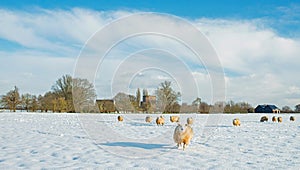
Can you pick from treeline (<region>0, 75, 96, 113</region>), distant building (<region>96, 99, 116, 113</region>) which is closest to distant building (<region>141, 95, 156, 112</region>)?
distant building (<region>96, 99, 116, 113</region>)

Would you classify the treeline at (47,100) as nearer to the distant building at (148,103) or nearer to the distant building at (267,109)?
the distant building at (148,103)

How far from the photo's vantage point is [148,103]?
43.8 metres

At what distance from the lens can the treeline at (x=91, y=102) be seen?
129 feet

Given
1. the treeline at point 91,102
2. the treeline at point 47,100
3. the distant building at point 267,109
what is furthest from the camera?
the distant building at point 267,109

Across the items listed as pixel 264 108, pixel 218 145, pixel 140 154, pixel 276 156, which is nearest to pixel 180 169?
pixel 140 154

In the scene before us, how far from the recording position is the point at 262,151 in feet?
Result: 30.3

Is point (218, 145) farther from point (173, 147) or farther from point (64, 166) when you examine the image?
point (64, 166)

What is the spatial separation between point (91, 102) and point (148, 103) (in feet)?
27.7

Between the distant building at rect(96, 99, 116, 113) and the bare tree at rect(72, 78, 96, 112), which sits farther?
the distant building at rect(96, 99, 116, 113)

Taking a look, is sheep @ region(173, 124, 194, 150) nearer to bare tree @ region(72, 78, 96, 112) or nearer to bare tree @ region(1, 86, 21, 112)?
bare tree @ region(72, 78, 96, 112)

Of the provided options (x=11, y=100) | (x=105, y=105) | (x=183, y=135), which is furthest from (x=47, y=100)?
(x=183, y=135)

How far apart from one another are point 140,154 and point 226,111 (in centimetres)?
6192

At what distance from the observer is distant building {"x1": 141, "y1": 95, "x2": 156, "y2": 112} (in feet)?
135

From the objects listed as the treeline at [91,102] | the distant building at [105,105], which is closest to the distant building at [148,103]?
the treeline at [91,102]
